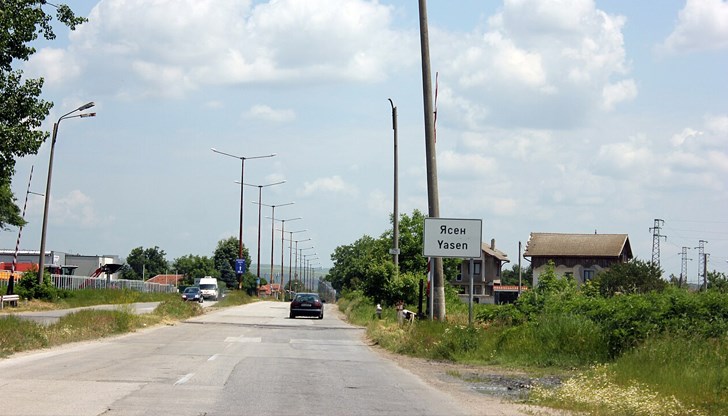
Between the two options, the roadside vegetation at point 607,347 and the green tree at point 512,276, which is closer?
the roadside vegetation at point 607,347

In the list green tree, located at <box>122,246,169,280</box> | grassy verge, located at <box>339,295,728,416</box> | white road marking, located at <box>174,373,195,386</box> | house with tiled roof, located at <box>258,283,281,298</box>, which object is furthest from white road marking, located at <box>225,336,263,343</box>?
green tree, located at <box>122,246,169,280</box>

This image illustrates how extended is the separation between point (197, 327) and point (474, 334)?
16593 millimetres

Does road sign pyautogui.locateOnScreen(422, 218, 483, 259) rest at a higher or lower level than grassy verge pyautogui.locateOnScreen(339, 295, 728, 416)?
higher

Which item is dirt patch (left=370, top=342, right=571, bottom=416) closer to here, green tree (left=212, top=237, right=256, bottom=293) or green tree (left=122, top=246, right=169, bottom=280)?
green tree (left=212, top=237, right=256, bottom=293)

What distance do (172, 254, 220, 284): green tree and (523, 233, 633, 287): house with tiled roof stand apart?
7754 cm

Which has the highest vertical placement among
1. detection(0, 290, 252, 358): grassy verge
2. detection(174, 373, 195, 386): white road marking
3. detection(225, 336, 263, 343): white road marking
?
detection(0, 290, 252, 358): grassy verge

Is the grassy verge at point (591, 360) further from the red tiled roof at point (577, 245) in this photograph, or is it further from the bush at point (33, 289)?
the red tiled roof at point (577, 245)

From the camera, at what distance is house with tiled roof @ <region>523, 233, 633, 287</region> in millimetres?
103875

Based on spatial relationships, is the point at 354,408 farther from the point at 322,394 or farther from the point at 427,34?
the point at 427,34

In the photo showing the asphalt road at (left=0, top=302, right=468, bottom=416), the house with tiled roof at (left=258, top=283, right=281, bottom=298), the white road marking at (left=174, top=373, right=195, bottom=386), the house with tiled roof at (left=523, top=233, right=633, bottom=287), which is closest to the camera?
the asphalt road at (left=0, top=302, right=468, bottom=416)

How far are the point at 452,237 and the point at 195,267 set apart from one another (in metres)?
154

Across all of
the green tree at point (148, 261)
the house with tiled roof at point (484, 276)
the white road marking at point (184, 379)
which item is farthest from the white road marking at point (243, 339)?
the green tree at point (148, 261)

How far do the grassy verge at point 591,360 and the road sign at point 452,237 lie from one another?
210cm

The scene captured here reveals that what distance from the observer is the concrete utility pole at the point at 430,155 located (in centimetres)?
2600
